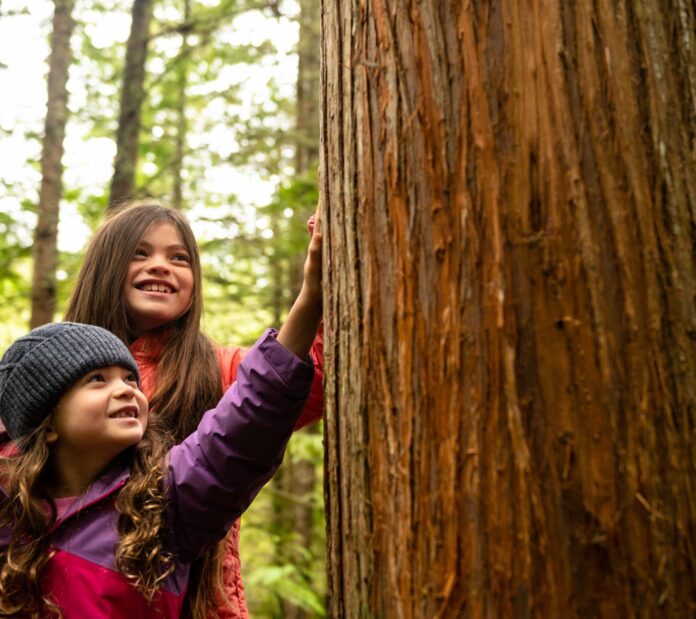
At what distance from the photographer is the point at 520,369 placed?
130 centimetres

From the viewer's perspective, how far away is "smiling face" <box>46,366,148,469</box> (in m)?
2.12

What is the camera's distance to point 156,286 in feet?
9.31

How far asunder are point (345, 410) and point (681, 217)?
0.84m

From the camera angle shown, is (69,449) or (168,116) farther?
(168,116)

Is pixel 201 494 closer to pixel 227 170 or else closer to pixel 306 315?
pixel 306 315

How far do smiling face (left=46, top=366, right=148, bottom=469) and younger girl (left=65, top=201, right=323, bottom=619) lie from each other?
310mm

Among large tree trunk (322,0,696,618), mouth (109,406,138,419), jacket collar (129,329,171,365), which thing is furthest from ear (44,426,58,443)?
large tree trunk (322,0,696,618)

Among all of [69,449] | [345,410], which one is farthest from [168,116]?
[345,410]

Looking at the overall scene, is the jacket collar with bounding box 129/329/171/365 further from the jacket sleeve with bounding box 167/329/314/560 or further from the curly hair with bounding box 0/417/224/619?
the jacket sleeve with bounding box 167/329/314/560

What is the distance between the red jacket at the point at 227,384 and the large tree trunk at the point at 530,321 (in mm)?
735

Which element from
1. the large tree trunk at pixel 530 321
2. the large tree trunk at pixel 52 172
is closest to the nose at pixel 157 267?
the large tree trunk at pixel 530 321

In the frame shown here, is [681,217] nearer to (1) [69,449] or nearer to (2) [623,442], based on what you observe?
(2) [623,442]

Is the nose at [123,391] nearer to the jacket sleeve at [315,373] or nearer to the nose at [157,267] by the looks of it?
the jacket sleeve at [315,373]

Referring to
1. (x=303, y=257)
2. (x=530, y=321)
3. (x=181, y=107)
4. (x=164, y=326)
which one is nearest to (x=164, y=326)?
(x=164, y=326)
